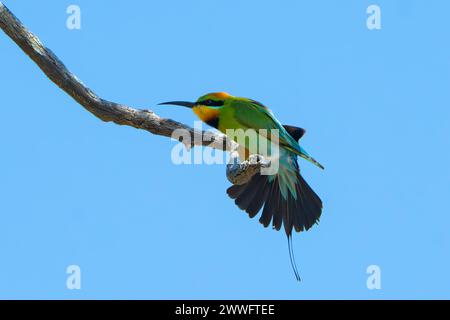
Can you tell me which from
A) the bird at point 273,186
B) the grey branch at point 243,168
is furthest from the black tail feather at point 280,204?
the grey branch at point 243,168

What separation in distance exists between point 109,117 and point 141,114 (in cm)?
23

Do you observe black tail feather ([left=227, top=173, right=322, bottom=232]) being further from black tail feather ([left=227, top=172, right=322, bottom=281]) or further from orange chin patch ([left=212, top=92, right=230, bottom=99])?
orange chin patch ([left=212, top=92, right=230, bottom=99])

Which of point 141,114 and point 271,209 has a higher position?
point 141,114

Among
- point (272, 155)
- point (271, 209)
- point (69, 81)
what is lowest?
point (271, 209)

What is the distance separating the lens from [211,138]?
196 inches

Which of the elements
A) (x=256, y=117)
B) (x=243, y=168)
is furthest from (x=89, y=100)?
(x=256, y=117)

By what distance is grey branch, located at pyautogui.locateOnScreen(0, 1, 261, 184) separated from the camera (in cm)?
455

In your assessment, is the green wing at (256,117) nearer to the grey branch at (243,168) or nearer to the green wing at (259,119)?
the green wing at (259,119)

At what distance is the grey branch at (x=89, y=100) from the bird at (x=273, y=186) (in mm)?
684

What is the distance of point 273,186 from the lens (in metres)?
5.68

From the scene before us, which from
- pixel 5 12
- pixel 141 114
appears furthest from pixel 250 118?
pixel 5 12

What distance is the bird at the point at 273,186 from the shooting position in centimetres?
554

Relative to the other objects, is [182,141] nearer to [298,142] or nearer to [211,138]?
[211,138]

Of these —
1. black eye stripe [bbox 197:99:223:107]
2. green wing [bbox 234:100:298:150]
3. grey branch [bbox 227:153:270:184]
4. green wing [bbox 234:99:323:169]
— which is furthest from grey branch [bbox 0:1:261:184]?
black eye stripe [bbox 197:99:223:107]
